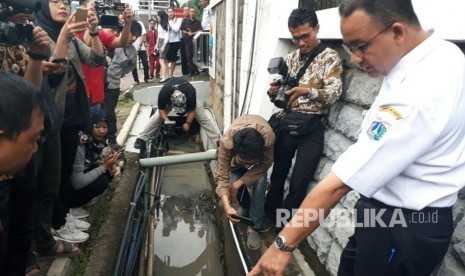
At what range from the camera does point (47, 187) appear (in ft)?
8.59

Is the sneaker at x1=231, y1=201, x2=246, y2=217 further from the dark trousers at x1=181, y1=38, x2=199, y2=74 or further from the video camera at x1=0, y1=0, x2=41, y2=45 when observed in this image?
the dark trousers at x1=181, y1=38, x2=199, y2=74

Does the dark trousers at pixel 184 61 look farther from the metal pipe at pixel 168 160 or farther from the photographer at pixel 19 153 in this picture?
the photographer at pixel 19 153

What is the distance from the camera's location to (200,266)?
4.55 m

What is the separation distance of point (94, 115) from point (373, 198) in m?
2.88

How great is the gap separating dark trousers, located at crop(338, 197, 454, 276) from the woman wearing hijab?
7.02ft

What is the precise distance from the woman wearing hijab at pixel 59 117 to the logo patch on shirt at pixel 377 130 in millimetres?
2129

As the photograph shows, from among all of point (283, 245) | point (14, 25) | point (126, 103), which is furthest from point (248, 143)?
point (126, 103)

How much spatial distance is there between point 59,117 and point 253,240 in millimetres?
2038

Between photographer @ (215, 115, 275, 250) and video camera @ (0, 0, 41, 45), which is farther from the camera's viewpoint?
photographer @ (215, 115, 275, 250)

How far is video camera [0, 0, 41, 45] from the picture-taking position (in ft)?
6.49

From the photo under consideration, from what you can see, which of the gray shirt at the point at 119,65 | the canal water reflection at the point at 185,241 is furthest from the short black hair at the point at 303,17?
the gray shirt at the point at 119,65

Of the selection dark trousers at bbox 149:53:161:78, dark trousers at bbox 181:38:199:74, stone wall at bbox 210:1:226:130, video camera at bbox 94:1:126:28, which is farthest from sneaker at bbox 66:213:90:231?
dark trousers at bbox 149:53:161:78

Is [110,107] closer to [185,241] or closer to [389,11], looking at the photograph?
[185,241]

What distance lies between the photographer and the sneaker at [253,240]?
3.33 metres
